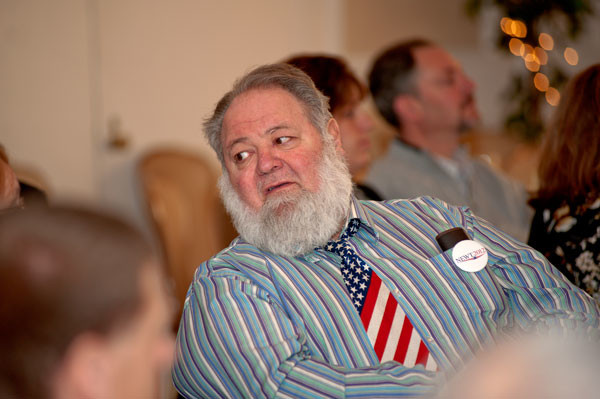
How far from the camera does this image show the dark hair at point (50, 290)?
0.73 metres

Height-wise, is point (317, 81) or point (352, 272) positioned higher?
point (317, 81)

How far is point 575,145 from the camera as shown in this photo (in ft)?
6.89

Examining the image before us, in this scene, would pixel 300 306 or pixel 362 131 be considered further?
pixel 362 131

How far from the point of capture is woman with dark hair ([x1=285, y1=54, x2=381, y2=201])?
Answer: 8.20ft

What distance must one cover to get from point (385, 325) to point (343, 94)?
1262 millimetres

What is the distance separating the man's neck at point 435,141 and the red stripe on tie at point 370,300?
181 centimetres

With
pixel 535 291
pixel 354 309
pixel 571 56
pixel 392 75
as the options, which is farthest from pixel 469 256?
pixel 571 56

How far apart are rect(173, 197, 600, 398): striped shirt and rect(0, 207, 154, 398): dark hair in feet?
2.07

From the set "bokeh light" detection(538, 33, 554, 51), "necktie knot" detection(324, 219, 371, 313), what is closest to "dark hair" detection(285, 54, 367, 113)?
"necktie knot" detection(324, 219, 371, 313)

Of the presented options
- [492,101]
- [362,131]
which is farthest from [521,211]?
[492,101]

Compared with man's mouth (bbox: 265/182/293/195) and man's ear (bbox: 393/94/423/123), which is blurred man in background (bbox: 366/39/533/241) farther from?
man's mouth (bbox: 265/182/293/195)

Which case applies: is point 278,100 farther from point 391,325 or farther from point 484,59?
point 484,59

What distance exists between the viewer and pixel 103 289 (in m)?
0.76

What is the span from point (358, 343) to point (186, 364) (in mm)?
390
